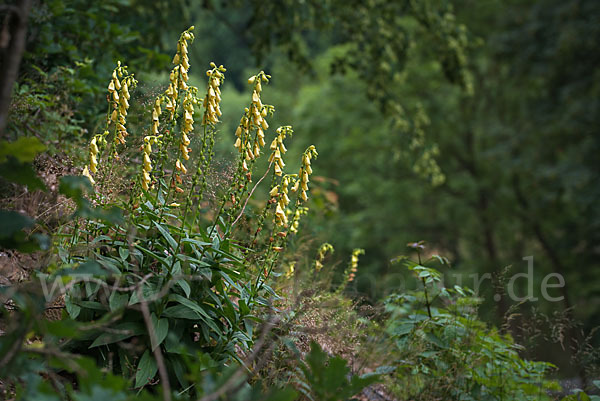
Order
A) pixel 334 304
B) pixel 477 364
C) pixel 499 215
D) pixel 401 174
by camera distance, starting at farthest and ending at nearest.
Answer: pixel 401 174 → pixel 499 215 → pixel 334 304 → pixel 477 364

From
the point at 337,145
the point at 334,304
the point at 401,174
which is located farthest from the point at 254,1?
the point at 337,145

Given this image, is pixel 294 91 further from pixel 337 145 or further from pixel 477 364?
pixel 477 364

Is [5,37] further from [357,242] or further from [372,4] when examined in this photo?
[357,242]

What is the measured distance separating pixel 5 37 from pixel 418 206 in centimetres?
1611

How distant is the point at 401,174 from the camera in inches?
659

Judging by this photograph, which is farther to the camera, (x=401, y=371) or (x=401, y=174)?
(x=401, y=174)

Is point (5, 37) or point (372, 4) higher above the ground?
point (372, 4)

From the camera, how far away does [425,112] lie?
14.5 m

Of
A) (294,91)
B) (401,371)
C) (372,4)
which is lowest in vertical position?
(401,371)

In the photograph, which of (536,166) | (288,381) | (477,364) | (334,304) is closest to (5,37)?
(288,381)

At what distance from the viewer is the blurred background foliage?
4770mm

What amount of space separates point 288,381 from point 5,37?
173cm

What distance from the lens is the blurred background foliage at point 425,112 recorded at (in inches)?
188

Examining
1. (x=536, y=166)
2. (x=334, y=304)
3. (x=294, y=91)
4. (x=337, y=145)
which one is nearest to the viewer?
(x=334, y=304)
